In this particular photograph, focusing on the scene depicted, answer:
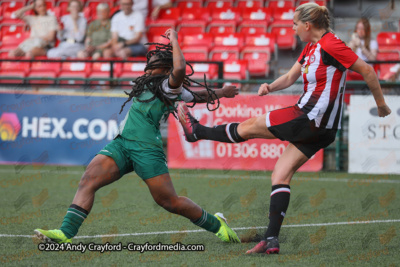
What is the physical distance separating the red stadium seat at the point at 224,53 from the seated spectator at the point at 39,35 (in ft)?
12.6

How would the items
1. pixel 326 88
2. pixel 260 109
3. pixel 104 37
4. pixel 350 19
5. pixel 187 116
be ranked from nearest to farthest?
pixel 326 88, pixel 187 116, pixel 260 109, pixel 104 37, pixel 350 19

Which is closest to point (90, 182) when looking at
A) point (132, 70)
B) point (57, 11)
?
point (132, 70)

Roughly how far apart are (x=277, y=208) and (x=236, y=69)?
8847 mm

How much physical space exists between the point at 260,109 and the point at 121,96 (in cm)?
254

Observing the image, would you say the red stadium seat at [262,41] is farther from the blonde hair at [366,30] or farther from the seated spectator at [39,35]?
the seated spectator at [39,35]

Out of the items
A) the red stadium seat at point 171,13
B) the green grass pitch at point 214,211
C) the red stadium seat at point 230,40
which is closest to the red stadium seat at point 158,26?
the red stadium seat at point 171,13

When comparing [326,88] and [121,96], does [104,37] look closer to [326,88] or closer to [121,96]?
[121,96]

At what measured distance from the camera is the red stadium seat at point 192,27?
51.8 ft

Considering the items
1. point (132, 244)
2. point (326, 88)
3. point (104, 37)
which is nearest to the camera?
point (326, 88)

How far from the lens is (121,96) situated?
464 inches

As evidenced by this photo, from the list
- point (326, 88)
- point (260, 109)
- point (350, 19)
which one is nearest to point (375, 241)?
point (326, 88)

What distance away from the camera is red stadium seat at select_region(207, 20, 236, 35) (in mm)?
15570

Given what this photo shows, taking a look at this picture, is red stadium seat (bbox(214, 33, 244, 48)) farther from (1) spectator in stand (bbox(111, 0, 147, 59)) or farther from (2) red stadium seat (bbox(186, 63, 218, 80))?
(1) spectator in stand (bbox(111, 0, 147, 59))

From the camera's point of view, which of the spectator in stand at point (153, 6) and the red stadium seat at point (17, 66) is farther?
the spectator in stand at point (153, 6)
